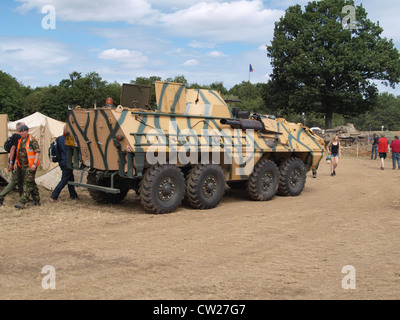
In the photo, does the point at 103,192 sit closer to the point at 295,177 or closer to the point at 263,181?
the point at 263,181

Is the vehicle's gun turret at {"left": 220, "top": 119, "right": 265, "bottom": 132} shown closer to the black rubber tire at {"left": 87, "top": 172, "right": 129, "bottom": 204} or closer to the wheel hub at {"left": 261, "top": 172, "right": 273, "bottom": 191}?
the wheel hub at {"left": 261, "top": 172, "right": 273, "bottom": 191}

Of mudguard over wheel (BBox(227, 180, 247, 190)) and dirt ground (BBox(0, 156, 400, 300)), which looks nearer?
dirt ground (BBox(0, 156, 400, 300))

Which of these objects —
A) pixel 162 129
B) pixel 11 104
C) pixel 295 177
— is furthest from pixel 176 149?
pixel 11 104

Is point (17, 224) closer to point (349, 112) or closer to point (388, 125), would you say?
point (349, 112)

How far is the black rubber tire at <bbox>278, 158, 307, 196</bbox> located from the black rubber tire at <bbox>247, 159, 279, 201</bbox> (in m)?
0.45

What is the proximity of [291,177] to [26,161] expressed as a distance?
252 inches

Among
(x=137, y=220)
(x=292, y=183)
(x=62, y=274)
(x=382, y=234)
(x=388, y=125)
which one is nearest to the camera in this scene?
(x=62, y=274)

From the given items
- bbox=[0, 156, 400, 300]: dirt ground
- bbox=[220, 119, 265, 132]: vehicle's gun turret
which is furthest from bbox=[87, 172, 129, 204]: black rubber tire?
bbox=[220, 119, 265, 132]: vehicle's gun turret

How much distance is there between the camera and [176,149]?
9211mm

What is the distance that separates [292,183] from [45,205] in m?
6.08

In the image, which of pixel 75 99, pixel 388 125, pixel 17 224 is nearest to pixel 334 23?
pixel 75 99

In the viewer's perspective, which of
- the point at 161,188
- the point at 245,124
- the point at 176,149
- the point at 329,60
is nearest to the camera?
the point at 161,188

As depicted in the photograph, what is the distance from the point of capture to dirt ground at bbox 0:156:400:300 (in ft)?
16.2

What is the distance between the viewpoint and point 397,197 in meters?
12.2
